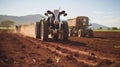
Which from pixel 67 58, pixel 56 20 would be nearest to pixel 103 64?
pixel 67 58

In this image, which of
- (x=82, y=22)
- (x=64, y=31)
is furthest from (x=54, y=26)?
(x=82, y=22)

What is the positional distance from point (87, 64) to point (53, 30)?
916cm

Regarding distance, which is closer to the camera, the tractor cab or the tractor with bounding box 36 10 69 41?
the tractor with bounding box 36 10 69 41

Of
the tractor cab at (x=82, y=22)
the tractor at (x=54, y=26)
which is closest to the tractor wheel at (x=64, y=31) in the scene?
the tractor at (x=54, y=26)

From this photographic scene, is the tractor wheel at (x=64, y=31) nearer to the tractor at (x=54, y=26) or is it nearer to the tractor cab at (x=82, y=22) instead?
the tractor at (x=54, y=26)

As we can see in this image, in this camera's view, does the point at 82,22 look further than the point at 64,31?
Yes

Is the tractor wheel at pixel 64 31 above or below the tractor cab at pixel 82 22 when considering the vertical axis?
below

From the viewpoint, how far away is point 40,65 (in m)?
6.95

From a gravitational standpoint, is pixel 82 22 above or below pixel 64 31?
above

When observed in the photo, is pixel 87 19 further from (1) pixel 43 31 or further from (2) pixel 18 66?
(2) pixel 18 66

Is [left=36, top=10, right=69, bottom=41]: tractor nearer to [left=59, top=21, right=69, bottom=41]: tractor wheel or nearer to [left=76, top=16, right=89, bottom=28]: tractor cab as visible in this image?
[left=59, top=21, right=69, bottom=41]: tractor wheel

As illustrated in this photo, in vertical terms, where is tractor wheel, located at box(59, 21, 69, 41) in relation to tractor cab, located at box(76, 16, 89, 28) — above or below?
below

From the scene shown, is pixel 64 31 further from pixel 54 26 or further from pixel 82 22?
pixel 82 22

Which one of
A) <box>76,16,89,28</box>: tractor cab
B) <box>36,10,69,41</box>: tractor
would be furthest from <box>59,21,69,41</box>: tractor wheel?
<box>76,16,89,28</box>: tractor cab
